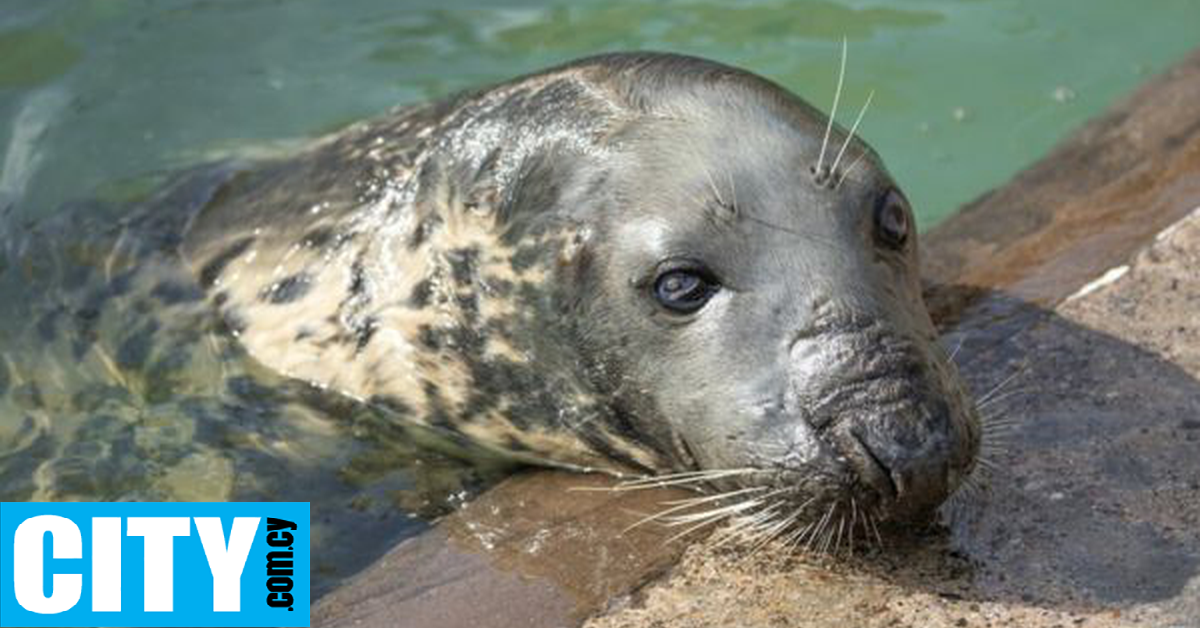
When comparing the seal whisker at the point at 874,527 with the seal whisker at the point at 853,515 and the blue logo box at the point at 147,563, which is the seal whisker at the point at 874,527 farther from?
the blue logo box at the point at 147,563

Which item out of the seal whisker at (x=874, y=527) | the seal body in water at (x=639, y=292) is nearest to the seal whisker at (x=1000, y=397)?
the seal body in water at (x=639, y=292)

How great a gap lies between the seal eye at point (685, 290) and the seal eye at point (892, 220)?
47cm

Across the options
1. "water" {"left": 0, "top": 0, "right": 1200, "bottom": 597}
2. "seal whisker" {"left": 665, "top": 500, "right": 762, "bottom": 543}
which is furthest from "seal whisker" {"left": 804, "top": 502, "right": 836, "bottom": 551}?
"water" {"left": 0, "top": 0, "right": 1200, "bottom": 597}

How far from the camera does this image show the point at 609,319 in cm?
505

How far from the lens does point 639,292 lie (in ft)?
16.3

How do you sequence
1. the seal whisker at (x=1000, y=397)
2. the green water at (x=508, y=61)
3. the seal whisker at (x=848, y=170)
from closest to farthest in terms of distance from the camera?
1. the seal whisker at (x=848, y=170)
2. the seal whisker at (x=1000, y=397)
3. the green water at (x=508, y=61)

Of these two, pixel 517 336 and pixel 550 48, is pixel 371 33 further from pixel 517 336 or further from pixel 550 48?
pixel 517 336

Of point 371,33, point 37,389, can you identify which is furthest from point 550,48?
point 37,389

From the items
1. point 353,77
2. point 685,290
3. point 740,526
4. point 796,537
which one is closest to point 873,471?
point 796,537

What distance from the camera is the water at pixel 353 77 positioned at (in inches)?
261

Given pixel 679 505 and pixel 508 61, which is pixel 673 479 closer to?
pixel 679 505

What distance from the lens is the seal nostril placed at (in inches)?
175

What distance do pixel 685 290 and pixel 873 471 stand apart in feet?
2.29

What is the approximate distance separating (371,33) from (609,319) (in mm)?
4061
